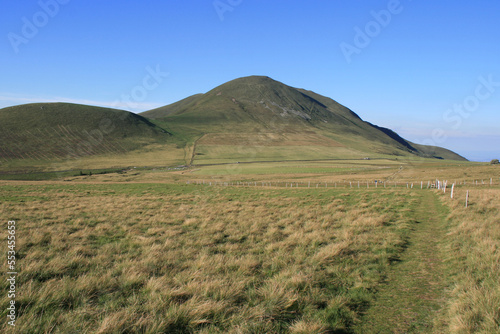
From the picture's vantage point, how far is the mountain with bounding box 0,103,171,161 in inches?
4779

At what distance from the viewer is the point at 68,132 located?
14300 centimetres

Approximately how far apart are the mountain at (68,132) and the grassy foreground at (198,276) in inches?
4977

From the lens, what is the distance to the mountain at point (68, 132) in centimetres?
12138

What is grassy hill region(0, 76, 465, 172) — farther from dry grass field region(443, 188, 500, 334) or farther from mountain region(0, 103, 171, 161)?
dry grass field region(443, 188, 500, 334)

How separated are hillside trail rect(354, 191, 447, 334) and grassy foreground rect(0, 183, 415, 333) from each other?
0.90 ft

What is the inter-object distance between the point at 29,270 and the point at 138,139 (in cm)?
16591

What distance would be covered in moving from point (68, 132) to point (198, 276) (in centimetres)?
16281

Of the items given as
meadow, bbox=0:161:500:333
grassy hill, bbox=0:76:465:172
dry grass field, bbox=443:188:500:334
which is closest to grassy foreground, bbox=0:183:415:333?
meadow, bbox=0:161:500:333

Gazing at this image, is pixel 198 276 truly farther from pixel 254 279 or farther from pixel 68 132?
pixel 68 132

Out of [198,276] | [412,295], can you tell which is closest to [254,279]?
[198,276]

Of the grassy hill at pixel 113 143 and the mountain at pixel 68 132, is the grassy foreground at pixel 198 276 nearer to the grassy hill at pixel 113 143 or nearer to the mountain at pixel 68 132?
the grassy hill at pixel 113 143

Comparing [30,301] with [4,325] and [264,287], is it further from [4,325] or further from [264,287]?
[264,287]

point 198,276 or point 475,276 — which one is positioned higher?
point 475,276

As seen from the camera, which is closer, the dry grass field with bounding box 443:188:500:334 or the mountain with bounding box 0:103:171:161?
the dry grass field with bounding box 443:188:500:334
